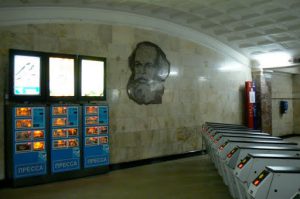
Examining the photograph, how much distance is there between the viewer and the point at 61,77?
5348mm

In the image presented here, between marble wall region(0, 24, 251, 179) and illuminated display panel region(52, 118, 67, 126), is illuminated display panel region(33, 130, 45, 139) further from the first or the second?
marble wall region(0, 24, 251, 179)

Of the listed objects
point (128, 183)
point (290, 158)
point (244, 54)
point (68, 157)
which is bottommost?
point (128, 183)

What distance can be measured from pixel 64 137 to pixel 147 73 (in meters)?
2.74

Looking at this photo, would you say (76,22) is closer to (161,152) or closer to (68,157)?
(68,157)

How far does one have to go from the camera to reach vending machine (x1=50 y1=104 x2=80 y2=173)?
5184 mm

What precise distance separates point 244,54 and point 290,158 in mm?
7521

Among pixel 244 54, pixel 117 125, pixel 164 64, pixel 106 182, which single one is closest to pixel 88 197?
pixel 106 182

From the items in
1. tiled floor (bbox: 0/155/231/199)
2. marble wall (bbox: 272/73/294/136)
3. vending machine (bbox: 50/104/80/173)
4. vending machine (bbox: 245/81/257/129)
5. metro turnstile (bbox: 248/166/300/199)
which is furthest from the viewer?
marble wall (bbox: 272/73/294/136)

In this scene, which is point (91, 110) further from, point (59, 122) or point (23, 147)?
point (23, 147)

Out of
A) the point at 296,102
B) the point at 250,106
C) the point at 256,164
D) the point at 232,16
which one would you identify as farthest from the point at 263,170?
the point at 296,102

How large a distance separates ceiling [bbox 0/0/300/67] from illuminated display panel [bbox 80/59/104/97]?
1327mm

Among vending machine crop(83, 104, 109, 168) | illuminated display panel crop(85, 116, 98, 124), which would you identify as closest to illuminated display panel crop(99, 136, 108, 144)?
vending machine crop(83, 104, 109, 168)

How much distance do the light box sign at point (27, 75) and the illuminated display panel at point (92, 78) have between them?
2.86 feet

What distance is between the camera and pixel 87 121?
5594mm
